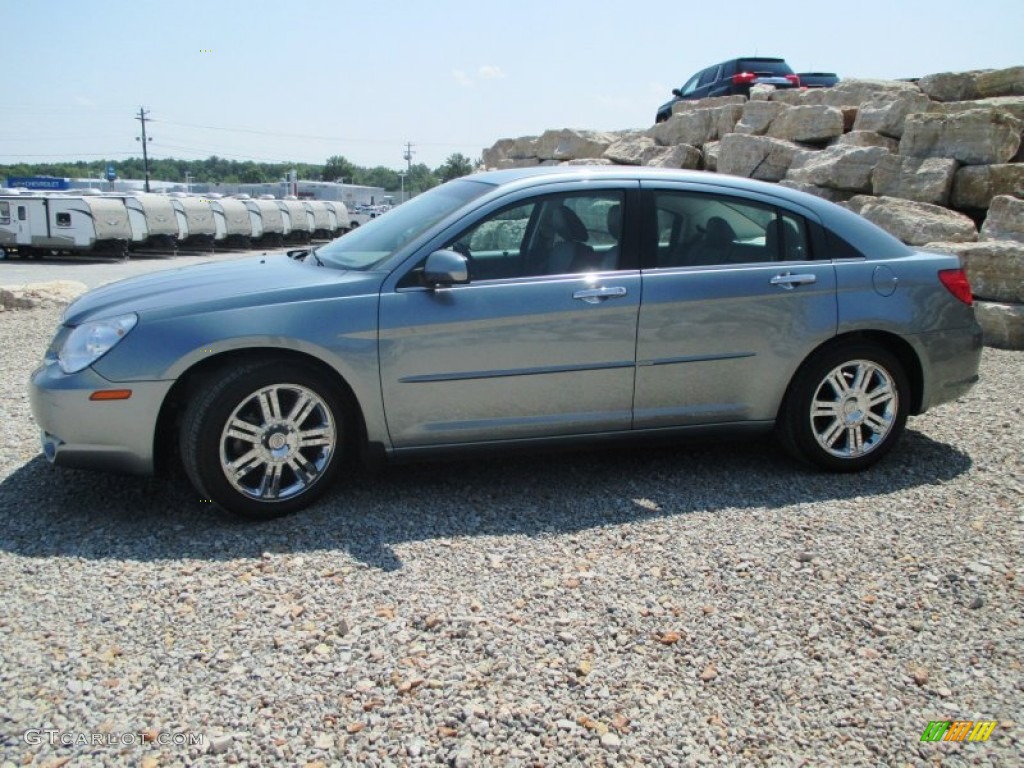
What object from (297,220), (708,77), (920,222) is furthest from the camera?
(297,220)

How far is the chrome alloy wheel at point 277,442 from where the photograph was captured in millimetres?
3752

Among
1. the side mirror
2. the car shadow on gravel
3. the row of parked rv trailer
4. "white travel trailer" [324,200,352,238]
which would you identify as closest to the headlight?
the car shadow on gravel

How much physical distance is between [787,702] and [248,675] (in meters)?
1.67

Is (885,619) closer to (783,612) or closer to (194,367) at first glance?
(783,612)

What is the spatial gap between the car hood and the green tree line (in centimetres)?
11987

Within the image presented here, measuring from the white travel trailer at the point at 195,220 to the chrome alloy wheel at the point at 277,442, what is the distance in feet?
103

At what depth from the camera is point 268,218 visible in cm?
3731

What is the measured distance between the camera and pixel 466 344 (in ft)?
12.9

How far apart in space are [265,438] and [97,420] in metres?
0.70

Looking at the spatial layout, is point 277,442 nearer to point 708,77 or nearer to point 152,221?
point 708,77

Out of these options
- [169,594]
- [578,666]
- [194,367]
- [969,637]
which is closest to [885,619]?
[969,637]

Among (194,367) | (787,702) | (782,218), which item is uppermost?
(782,218)

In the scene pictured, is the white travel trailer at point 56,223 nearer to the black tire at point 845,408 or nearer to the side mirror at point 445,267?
the side mirror at point 445,267

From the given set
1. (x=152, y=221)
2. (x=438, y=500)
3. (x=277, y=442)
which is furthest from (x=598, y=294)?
(x=152, y=221)
